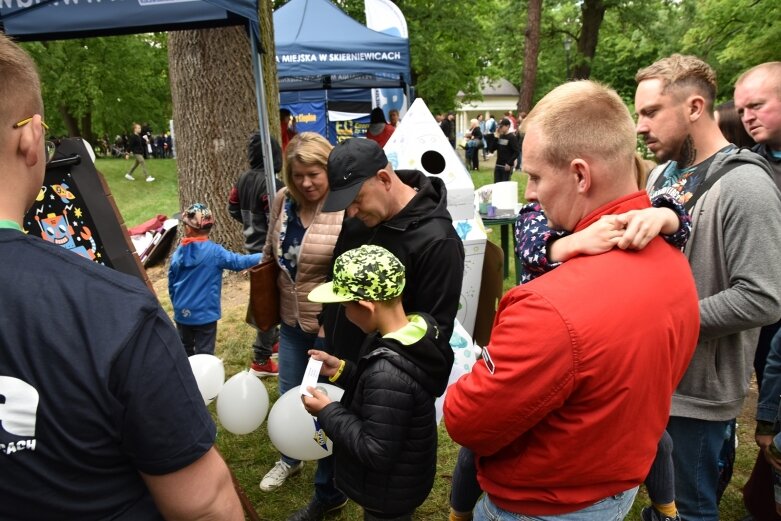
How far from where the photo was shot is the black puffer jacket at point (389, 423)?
1.82 metres

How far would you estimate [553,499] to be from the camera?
138cm

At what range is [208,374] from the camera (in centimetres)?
301

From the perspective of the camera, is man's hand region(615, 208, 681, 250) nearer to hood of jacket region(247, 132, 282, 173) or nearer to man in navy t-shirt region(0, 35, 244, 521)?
man in navy t-shirt region(0, 35, 244, 521)

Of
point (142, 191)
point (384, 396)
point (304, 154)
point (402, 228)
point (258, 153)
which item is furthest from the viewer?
point (142, 191)

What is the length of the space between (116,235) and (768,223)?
8.17 feet

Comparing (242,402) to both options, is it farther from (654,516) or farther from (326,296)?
(654,516)

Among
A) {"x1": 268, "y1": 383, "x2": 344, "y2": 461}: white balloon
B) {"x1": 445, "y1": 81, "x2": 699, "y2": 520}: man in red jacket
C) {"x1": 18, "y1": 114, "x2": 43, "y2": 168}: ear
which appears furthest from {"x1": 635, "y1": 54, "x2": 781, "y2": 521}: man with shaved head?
{"x1": 18, "y1": 114, "x2": 43, "y2": 168}: ear

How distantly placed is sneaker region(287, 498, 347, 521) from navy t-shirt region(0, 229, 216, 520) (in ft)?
6.08

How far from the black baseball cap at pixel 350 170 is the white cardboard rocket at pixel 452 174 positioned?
203cm

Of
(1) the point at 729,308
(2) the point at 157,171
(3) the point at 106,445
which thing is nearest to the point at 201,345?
(3) the point at 106,445

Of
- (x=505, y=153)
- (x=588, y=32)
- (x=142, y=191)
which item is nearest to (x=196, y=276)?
(x=505, y=153)

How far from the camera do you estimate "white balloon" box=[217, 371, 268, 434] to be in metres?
2.93

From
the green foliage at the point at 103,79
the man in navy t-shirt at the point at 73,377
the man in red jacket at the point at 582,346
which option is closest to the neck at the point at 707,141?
the man in red jacket at the point at 582,346

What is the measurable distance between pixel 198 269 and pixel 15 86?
9.32 feet
